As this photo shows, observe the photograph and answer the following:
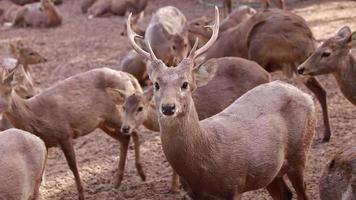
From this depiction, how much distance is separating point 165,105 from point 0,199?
1504 millimetres

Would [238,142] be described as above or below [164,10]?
above

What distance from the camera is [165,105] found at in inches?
187

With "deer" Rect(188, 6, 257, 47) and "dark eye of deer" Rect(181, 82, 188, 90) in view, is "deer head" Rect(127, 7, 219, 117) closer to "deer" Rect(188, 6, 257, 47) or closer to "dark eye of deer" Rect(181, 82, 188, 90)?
"dark eye of deer" Rect(181, 82, 188, 90)

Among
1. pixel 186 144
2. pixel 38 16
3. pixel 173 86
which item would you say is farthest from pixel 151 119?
pixel 38 16

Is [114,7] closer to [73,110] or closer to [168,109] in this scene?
[73,110]

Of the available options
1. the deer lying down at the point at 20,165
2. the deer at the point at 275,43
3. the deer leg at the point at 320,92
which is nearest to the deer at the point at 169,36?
the deer at the point at 275,43

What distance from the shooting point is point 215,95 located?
23.8 feet

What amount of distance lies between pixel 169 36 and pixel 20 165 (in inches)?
242

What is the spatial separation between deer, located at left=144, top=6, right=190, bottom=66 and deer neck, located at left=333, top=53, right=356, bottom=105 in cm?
339

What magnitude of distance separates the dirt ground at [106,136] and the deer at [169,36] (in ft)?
3.89

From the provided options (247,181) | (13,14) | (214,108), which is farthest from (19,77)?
(13,14)

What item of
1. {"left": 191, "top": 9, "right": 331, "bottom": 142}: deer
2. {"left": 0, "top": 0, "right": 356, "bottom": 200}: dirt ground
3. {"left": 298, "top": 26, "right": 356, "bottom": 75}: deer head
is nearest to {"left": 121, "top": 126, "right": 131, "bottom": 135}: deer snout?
{"left": 0, "top": 0, "right": 356, "bottom": 200}: dirt ground

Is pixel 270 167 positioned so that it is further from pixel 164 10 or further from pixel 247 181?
pixel 164 10

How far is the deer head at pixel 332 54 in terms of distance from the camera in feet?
24.4
